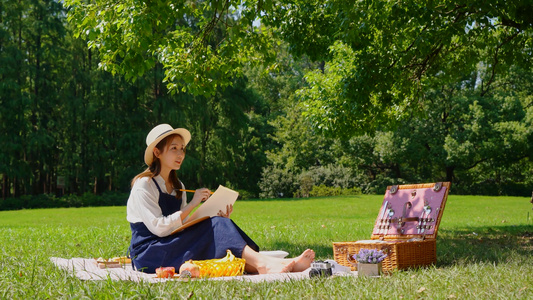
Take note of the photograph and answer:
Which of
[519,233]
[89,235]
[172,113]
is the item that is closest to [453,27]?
[519,233]

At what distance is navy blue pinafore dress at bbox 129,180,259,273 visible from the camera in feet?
16.6

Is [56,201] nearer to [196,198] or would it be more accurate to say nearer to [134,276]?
[196,198]

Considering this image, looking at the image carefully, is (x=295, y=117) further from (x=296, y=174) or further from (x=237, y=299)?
(x=237, y=299)

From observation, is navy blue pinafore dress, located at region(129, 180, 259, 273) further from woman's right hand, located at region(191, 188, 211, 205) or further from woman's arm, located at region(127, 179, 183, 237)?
woman's right hand, located at region(191, 188, 211, 205)

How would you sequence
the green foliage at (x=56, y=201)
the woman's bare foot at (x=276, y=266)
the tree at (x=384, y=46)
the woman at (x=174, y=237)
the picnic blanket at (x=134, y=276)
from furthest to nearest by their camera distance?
the green foliage at (x=56, y=201) → the tree at (x=384, y=46) → the woman at (x=174, y=237) → the woman's bare foot at (x=276, y=266) → the picnic blanket at (x=134, y=276)

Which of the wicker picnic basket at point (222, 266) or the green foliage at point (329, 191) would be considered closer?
the wicker picnic basket at point (222, 266)

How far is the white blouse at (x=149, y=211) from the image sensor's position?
5.07 meters

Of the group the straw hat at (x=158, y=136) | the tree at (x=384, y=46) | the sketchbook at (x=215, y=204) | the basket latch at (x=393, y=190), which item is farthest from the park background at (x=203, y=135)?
the sketchbook at (x=215, y=204)

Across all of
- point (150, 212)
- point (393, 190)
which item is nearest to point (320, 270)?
point (150, 212)

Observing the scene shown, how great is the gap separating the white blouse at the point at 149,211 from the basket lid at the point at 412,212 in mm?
2837

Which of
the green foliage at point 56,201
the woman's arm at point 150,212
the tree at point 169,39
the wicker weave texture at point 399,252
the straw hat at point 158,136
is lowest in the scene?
the green foliage at point 56,201

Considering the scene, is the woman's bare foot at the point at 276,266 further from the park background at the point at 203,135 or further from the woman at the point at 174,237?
the park background at the point at 203,135

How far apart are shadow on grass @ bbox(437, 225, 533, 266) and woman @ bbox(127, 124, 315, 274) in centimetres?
223

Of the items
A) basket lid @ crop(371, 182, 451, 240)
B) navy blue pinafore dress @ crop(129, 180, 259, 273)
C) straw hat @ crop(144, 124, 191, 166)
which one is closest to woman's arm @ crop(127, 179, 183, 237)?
navy blue pinafore dress @ crop(129, 180, 259, 273)
